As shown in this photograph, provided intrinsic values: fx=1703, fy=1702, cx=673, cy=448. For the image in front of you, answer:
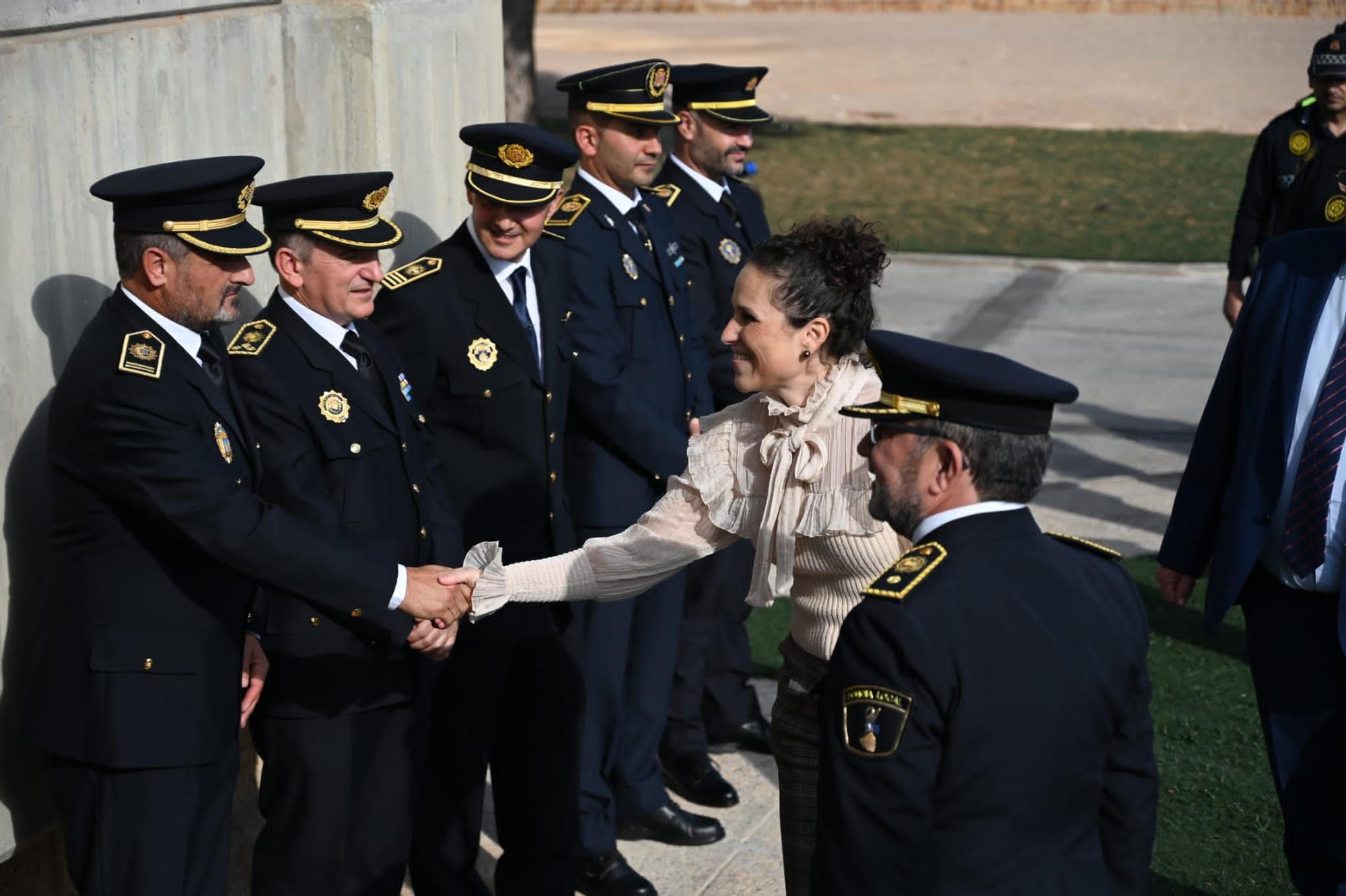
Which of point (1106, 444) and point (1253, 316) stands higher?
point (1253, 316)

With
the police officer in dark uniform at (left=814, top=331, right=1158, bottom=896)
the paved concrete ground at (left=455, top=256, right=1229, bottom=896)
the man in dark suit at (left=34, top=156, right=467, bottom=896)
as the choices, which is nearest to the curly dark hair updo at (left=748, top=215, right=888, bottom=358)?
the police officer in dark uniform at (left=814, top=331, right=1158, bottom=896)

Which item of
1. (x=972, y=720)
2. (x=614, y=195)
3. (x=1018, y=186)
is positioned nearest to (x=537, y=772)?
(x=614, y=195)

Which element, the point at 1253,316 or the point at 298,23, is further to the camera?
the point at 298,23

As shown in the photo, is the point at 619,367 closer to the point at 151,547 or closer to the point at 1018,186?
the point at 151,547

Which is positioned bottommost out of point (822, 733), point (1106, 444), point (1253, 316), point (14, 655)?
point (1106, 444)

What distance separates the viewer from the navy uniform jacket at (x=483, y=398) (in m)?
4.49

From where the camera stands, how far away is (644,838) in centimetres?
522

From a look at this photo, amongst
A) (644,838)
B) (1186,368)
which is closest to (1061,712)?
(644,838)

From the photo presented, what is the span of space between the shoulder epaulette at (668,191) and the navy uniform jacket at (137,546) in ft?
9.01

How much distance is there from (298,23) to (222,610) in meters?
2.01

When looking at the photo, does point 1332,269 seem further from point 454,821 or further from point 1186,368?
point 1186,368

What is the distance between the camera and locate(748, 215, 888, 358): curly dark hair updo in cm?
354

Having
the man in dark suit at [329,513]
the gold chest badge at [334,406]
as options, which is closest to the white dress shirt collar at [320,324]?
the man in dark suit at [329,513]

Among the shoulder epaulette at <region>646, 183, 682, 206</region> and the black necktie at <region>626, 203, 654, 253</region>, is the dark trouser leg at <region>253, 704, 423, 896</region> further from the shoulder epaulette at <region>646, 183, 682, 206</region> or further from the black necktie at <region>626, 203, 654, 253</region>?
the shoulder epaulette at <region>646, 183, 682, 206</region>
